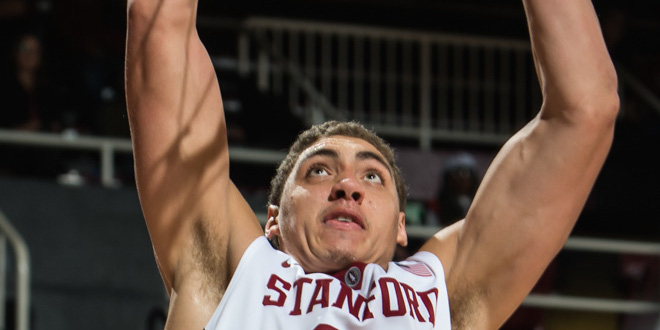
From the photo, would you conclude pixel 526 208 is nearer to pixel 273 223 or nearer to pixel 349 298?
pixel 349 298

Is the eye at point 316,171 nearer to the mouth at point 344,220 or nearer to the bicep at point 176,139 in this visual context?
the mouth at point 344,220

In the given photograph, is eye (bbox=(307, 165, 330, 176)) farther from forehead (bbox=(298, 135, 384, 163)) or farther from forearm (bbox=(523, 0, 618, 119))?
forearm (bbox=(523, 0, 618, 119))

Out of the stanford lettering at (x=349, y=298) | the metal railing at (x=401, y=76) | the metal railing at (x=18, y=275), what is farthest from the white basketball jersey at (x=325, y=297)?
the metal railing at (x=401, y=76)

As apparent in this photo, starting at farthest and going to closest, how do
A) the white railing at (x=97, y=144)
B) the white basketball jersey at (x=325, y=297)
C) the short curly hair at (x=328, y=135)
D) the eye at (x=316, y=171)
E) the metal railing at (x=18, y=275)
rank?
the white railing at (x=97, y=144)
the metal railing at (x=18, y=275)
the short curly hair at (x=328, y=135)
the eye at (x=316, y=171)
the white basketball jersey at (x=325, y=297)

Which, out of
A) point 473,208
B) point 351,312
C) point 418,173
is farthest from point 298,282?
point 418,173

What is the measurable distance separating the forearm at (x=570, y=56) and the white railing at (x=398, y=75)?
498cm

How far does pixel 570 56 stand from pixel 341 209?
0.64 m

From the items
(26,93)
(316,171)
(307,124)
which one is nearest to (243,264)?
(316,171)

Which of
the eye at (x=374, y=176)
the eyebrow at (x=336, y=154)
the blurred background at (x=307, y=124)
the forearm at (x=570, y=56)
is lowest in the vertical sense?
the blurred background at (x=307, y=124)

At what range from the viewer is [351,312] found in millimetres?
2541

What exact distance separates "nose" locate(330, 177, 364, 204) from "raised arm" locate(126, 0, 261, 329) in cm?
26

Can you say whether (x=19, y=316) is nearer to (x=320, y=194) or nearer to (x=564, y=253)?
(x=320, y=194)

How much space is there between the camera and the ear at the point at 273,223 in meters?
2.85

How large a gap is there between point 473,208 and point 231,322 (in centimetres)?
68
